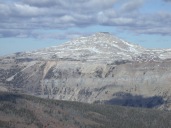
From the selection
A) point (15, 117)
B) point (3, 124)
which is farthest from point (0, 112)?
point (3, 124)

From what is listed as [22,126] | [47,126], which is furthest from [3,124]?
[47,126]

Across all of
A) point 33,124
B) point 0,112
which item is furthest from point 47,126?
point 0,112

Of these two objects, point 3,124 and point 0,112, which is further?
point 0,112

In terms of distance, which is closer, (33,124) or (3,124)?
(3,124)

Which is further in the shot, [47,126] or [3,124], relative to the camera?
[47,126]

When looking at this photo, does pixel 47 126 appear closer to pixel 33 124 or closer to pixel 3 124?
pixel 33 124

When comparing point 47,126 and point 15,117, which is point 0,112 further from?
point 47,126
